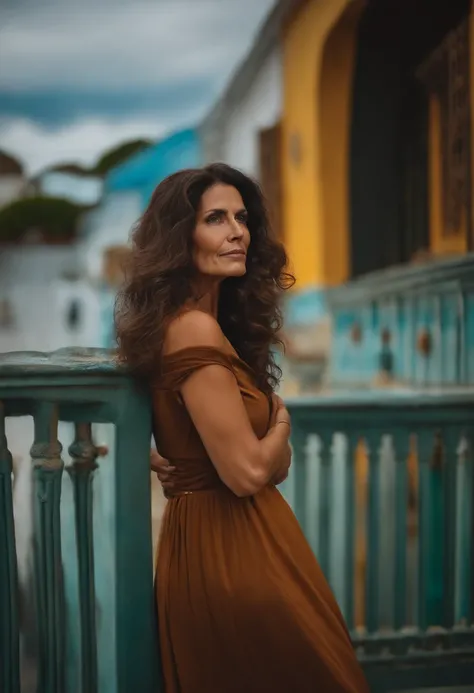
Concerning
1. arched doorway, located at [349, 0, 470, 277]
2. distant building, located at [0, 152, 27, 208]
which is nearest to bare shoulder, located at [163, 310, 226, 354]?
arched doorway, located at [349, 0, 470, 277]

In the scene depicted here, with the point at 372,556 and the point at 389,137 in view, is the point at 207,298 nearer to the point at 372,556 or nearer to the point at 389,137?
the point at 372,556

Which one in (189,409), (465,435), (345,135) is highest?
(345,135)

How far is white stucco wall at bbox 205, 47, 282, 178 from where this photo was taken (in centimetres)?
413

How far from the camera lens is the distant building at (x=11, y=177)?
3311 mm

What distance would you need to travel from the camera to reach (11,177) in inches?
135

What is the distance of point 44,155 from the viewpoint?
133 inches

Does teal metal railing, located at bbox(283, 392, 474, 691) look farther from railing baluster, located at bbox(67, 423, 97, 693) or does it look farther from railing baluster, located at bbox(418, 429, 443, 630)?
railing baluster, located at bbox(67, 423, 97, 693)

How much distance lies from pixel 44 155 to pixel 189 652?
2.87 metres

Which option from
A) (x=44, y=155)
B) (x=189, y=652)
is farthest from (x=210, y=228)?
(x=44, y=155)

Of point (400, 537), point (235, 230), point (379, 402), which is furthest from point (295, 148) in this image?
point (235, 230)

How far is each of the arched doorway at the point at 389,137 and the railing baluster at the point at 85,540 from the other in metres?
2.54

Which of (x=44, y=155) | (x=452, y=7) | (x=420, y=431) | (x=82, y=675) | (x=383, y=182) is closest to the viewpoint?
(x=82, y=675)

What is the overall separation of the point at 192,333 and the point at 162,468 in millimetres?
237

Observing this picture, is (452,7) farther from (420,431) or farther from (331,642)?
(331,642)
